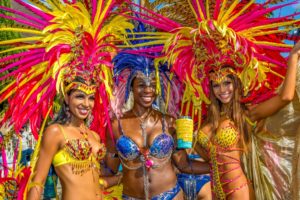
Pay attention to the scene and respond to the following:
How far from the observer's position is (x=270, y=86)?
434cm

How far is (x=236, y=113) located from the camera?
396 cm

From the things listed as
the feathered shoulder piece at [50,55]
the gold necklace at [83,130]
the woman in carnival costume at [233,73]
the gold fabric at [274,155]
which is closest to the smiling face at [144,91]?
the woman in carnival costume at [233,73]

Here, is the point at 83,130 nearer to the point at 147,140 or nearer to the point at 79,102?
the point at 79,102

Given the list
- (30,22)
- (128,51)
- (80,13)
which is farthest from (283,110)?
(30,22)

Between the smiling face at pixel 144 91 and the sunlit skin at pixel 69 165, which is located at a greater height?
the smiling face at pixel 144 91

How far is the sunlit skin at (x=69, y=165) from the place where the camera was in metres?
3.33

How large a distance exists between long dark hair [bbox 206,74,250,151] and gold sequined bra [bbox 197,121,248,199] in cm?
6

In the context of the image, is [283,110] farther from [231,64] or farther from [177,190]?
[177,190]

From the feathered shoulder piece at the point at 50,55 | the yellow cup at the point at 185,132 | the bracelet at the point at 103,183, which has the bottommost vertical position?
the bracelet at the point at 103,183

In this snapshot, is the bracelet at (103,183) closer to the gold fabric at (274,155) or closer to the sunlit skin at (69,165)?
the sunlit skin at (69,165)

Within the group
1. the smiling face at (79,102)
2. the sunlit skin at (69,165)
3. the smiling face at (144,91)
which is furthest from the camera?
the smiling face at (144,91)

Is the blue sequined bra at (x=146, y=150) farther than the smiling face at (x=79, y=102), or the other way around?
the blue sequined bra at (x=146, y=150)

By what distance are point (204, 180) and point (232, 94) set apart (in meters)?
1.49

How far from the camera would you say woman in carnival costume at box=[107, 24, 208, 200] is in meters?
4.13
